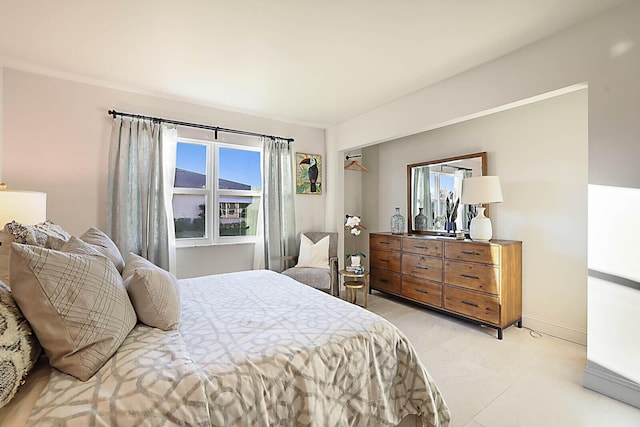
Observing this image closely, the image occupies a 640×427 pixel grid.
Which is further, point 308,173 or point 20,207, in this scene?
point 308,173

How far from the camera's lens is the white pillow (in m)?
3.77

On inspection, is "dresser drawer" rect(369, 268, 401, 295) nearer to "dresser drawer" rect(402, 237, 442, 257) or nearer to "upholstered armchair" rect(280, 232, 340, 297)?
"dresser drawer" rect(402, 237, 442, 257)

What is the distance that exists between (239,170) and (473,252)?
9.78 ft

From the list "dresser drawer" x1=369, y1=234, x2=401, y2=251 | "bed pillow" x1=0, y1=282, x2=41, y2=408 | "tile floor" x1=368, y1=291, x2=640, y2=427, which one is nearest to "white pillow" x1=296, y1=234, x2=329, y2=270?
"dresser drawer" x1=369, y1=234, x2=401, y2=251

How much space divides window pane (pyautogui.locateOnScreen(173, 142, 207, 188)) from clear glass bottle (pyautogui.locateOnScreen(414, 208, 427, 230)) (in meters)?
2.88

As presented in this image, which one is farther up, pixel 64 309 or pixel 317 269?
pixel 64 309

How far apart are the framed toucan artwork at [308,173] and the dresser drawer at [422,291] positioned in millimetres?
1807

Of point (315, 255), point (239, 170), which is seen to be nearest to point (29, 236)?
point (239, 170)

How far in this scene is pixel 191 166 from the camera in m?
3.58

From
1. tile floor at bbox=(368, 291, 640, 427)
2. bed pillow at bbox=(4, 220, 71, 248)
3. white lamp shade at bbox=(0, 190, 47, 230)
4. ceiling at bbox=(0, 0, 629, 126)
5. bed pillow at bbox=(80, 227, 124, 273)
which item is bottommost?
tile floor at bbox=(368, 291, 640, 427)

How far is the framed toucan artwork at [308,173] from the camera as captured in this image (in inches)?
167

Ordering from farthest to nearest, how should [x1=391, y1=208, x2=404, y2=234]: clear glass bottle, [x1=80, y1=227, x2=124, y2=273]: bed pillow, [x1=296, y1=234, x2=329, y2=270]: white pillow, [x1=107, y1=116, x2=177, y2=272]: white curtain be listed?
[x1=391, y1=208, x2=404, y2=234]: clear glass bottle
[x1=296, y1=234, x2=329, y2=270]: white pillow
[x1=107, y1=116, x2=177, y2=272]: white curtain
[x1=80, y1=227, x2=124, y2=273]: bed pillow

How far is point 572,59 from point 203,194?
372 centimetres

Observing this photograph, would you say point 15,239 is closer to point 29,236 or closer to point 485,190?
point 29,236
